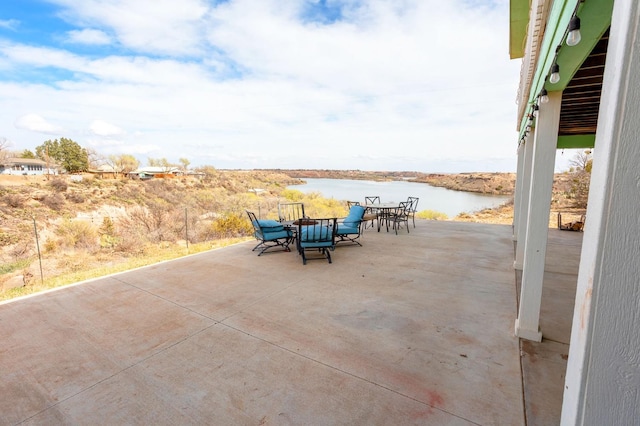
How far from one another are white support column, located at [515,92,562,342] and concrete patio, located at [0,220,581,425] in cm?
23

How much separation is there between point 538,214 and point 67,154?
1539 inches

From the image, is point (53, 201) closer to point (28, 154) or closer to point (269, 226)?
point (269, 226)

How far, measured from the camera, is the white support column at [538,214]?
2639 millimetres

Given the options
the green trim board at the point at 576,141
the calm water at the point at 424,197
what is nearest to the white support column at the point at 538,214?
the green trim board at the point at 576,141

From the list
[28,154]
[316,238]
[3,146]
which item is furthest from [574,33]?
[28,154]

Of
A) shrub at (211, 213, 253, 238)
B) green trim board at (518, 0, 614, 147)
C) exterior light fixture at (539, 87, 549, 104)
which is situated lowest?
shrub at (211, 213, 253, 238)

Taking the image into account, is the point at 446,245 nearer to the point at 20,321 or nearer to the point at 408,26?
the point at 408,26

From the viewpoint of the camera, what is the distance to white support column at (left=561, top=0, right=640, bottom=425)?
720 mm

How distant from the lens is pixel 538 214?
8.92 feet

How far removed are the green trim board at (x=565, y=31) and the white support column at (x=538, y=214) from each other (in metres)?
0.33

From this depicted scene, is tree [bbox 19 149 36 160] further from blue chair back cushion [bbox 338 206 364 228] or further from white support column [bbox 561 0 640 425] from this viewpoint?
white support column [bbox 561 0 640 425]

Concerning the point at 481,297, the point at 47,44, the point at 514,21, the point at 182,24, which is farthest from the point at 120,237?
the point at 514,21

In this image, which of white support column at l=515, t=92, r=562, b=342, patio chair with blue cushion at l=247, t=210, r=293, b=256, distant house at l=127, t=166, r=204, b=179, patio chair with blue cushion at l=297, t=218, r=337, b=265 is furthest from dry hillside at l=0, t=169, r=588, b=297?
distant house at l=127, t=166, r=204, b=179

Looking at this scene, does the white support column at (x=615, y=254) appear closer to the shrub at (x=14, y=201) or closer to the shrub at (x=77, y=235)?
the shrub at (x=77, y=235)
